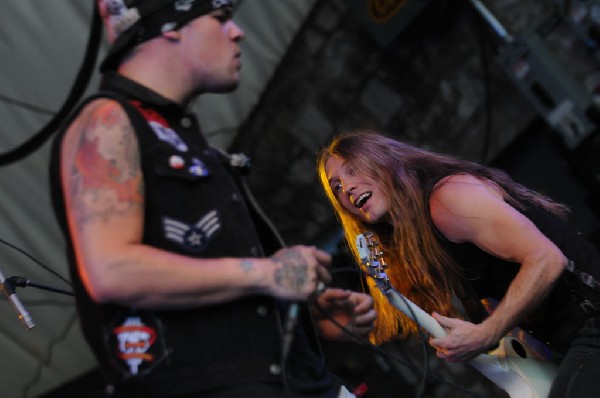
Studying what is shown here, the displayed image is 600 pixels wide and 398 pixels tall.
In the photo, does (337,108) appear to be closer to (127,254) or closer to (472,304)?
(472,304)

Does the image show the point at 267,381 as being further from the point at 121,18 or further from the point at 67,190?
the point at 121,18

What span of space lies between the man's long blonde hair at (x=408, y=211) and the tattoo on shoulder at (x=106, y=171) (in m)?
1.13

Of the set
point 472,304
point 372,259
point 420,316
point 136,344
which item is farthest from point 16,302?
point 472,304

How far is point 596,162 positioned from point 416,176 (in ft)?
6.75

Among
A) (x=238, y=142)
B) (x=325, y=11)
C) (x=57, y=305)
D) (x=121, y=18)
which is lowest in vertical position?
(x=57, y=305)

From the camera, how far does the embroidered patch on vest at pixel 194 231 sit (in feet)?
3.69

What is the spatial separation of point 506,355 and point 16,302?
1.70 metres

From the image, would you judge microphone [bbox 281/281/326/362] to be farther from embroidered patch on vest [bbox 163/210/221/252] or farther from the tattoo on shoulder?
the tattoo on shoulder

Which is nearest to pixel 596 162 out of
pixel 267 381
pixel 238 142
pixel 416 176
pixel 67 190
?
pixel 416 176

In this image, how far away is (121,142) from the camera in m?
1.10

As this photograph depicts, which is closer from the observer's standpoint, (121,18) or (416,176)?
(121,18)

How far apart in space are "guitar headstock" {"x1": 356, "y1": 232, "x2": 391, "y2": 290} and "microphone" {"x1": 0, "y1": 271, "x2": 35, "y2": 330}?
1.06 m

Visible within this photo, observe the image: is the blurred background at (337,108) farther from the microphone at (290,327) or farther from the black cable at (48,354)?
the microphone at (290,327)

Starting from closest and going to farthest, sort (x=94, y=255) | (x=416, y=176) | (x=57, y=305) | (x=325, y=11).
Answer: (x=94, y=255) → (x=416, y=176) → (x=57, y=305) → (x=325, y=11)
